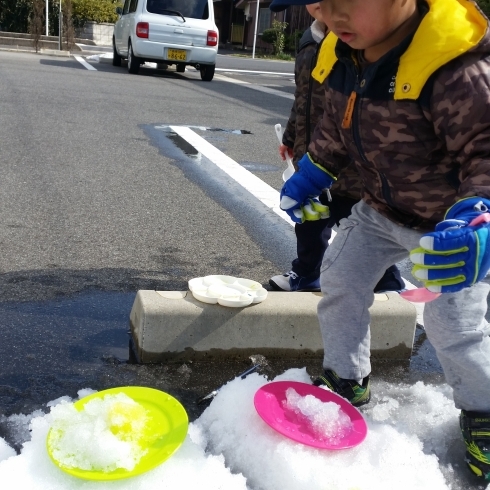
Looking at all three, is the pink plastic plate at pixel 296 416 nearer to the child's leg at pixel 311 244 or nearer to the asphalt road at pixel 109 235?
the asphalt road at pixel 109 235

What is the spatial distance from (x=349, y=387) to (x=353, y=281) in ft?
1.25

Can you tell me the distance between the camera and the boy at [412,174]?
167 cm

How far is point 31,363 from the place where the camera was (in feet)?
8.18

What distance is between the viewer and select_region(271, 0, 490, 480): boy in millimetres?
1674

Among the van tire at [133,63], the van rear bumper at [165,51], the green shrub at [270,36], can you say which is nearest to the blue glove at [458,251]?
the van rear bumper at [165,51]

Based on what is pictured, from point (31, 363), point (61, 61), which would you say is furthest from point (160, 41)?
point (31, 363)

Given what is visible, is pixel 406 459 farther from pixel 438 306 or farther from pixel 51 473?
pixel 51 473

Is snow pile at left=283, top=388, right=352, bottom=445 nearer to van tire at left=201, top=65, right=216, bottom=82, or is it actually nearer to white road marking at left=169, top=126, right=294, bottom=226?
white road marking at left=169, top=126, right=294, bottom=226

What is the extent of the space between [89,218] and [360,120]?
262 centimetres

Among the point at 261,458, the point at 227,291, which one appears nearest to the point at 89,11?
the point at 227,291

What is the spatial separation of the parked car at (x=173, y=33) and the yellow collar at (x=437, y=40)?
506 inches

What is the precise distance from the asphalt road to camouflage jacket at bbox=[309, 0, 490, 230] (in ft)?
3.07

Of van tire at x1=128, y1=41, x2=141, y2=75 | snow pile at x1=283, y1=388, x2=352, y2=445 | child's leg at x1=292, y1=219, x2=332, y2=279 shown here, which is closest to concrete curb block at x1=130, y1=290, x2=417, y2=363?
child's leg at x1=292, y1=219, x2=332, y2=279

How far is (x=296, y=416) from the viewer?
2.11m
